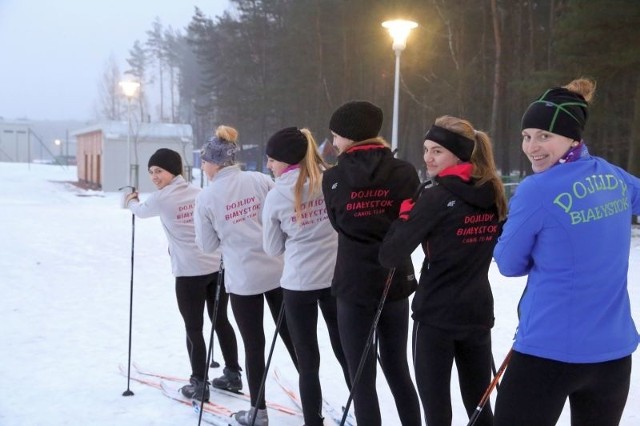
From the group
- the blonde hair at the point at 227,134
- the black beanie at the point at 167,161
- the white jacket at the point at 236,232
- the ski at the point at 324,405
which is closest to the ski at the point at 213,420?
the ski at the point at 324,405

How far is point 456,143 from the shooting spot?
246cm

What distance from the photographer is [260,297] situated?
3.58m

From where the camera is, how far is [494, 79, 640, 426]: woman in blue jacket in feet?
5.91

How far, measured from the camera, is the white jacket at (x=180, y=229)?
4.02 m

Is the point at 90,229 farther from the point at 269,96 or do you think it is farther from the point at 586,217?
the point at 269,96

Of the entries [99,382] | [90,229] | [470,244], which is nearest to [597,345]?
[470,244]

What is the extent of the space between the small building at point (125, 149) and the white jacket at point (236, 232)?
21405 millimetres

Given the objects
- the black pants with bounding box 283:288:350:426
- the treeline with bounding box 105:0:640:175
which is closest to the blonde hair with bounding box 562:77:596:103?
the black pants with bounding box 283:288:350:426

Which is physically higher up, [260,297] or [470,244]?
[470,244]

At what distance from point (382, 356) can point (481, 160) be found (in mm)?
1115

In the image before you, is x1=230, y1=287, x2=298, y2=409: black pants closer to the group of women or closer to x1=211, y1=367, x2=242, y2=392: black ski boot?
the group of women

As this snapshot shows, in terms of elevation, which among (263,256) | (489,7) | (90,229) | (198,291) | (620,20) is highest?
(489,7)

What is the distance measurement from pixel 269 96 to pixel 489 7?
51.8ft

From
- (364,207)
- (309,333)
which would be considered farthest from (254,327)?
(364,207)
